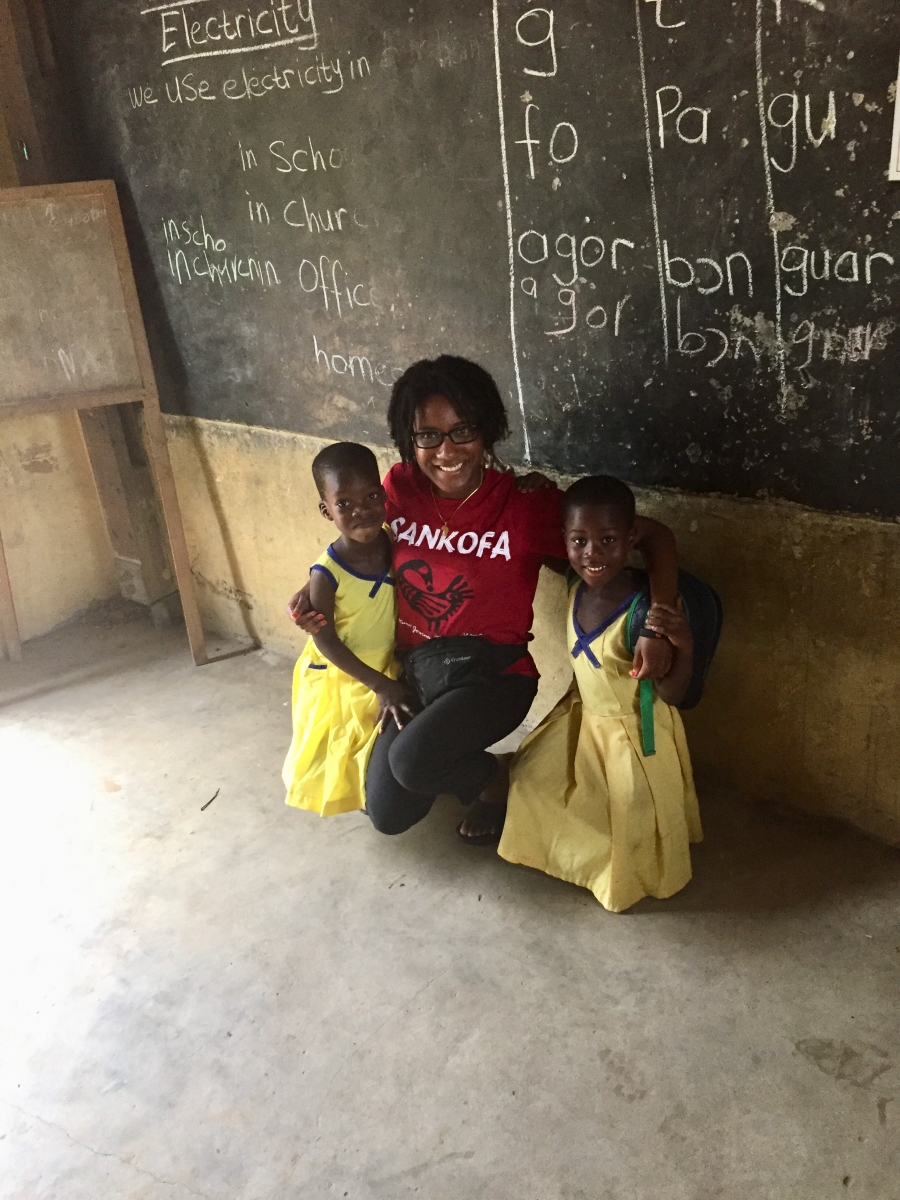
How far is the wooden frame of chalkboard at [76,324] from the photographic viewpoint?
3191mm

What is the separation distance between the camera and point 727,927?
2.05 metres

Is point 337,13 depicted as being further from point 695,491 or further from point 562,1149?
point 562,1149

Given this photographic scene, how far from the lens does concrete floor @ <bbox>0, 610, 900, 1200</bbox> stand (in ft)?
5.27

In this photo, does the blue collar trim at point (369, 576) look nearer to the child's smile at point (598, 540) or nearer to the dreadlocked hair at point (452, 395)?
the dreadlocked hair at point (452, 395)

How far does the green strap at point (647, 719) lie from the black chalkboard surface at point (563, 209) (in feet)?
1.77

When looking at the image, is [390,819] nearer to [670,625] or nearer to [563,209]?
[670,625]

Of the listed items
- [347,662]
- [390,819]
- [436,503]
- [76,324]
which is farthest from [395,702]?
[76,324]

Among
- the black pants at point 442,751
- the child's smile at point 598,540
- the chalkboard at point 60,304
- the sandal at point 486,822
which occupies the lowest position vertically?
the sandal at point 486,822

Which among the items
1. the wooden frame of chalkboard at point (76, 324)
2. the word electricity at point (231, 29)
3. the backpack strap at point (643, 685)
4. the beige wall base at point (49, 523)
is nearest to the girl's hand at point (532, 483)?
the backpack strap at point (643, 685)

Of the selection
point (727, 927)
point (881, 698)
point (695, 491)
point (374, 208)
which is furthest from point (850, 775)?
point (374, 208)

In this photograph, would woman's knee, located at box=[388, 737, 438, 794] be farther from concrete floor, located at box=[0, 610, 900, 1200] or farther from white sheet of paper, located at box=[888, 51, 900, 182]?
white sheet of paper, located at box=[888, 51, 900, 182]

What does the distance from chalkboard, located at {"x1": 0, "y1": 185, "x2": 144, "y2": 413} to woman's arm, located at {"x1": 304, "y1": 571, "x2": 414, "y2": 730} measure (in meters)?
1.57

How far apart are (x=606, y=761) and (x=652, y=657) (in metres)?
0.31

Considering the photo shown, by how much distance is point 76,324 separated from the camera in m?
3.32
